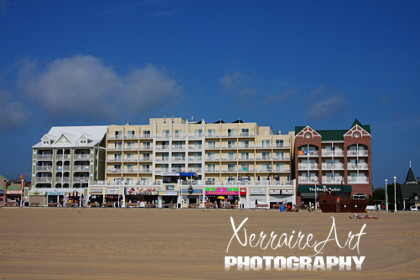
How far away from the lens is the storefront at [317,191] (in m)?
67.6

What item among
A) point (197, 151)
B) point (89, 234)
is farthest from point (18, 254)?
point (197, 151)

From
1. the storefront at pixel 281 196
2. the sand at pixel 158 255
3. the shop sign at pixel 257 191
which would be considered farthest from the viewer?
the shop sign at pixel 257 191

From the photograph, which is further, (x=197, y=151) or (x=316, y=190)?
(x=197, y=151)

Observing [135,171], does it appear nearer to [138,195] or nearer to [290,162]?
[138,195]

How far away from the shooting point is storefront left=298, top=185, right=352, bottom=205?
67.6 meters

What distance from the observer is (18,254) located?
13.0m

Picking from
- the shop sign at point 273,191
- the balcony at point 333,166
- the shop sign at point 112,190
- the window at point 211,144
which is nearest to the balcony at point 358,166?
the balcony at point 333,166

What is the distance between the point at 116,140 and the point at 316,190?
35571 millimetres

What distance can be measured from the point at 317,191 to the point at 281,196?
218 inches

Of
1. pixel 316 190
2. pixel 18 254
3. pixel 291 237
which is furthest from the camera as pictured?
pixel 316 190

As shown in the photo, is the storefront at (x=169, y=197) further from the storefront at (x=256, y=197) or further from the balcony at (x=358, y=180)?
the balcony at (x=358, y=180)

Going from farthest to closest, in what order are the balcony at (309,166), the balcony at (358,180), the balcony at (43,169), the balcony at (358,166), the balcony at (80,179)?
the balcony at (43,169)
the balcony at (80,179)
the balcony at (309,166)
the balcony at (358,166)
the balcony at (358,180)

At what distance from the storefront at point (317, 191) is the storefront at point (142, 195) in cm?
2315

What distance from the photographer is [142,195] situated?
7325cm
